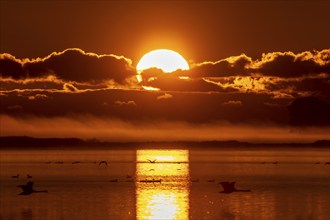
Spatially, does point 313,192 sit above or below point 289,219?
above

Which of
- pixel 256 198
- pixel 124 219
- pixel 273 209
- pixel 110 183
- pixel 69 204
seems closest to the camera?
pixel 124 219

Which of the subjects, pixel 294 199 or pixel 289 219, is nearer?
pixel 289 219

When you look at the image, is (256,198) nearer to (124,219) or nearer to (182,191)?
(182,191)

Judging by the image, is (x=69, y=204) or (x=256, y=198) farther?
(x=256, y=198)

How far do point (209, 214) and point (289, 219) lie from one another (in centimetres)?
819

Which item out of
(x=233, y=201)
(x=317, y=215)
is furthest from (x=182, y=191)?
(x=317, y=215)

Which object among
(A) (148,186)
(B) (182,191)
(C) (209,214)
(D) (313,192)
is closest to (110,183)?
(A) (148,186)

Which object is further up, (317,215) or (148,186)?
(148,186)

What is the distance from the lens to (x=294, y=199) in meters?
107

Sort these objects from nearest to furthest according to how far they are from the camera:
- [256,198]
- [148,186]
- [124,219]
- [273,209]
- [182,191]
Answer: [124,219] → [273,209] → [256,198] → [182,191] → [148,186]

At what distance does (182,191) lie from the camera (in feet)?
388

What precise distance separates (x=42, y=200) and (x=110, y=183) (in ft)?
136

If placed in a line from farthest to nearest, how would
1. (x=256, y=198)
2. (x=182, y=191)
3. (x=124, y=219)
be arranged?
1. (x=182, y=191)
2. (x=256, y=198)
3. (x=124, y=219)

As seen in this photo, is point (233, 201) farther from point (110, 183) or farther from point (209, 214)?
point (110, 183)
